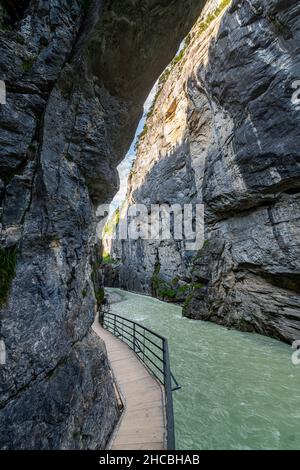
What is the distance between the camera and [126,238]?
1641 inches

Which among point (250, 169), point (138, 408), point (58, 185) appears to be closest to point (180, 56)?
point (250, 169)

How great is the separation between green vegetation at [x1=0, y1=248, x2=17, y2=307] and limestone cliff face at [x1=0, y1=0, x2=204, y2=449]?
0.5 inches

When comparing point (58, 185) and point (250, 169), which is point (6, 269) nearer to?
point (58, 185)

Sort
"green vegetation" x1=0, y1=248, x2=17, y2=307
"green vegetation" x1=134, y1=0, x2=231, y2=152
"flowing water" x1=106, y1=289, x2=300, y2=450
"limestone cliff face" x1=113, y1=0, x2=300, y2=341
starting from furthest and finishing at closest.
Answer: "green vegetation" x1=134, y1=0, x2=231, y2=152 < "limestone cliff face" x1=113, y1=0, x2=300, y2=341 < "flowing water" x1=106, y1=289, x2=300, y2=450 < "green vegetation" x1=0, y1=248, x2=17, y2=307

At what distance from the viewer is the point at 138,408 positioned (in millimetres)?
4773

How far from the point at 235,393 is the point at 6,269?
7337 mm

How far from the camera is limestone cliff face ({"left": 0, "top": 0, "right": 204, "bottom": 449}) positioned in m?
2.91

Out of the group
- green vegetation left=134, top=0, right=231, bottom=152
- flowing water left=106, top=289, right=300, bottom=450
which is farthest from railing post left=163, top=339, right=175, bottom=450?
green vegetation left=134, top=0, right=231, bottom=152

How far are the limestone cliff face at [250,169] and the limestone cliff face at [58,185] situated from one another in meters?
7.69

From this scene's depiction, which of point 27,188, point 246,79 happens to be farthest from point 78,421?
point 246,79

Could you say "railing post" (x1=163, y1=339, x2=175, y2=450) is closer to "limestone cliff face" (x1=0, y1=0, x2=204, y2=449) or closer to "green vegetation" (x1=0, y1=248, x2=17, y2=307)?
"limestone cliff face" (x1=0, y1=0, x2=204, y2=449)

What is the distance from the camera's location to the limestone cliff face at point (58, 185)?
2.91 metres

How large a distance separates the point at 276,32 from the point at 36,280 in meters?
14.9
